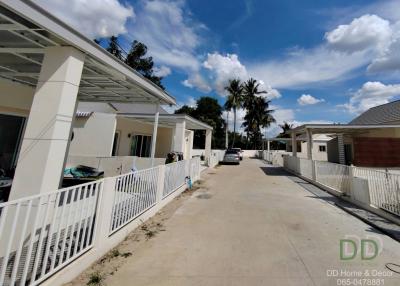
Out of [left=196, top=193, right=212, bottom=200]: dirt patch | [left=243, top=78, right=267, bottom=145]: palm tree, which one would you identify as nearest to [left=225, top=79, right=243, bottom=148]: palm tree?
[left=243, top=78, right=267, bottom=145]: palm tree

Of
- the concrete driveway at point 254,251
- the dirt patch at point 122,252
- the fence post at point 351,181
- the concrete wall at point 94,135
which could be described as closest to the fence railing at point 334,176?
the fence post at point 351,181

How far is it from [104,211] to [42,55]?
10.5ft

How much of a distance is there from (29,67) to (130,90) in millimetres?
2254

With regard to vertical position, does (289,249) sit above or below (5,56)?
below

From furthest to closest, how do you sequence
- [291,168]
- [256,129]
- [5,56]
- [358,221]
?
1. [256,129]
2. [291,168]
3. [358,221]
4. [5,56]

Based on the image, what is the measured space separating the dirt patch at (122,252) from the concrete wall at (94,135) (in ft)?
27.5

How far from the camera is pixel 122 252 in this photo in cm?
356

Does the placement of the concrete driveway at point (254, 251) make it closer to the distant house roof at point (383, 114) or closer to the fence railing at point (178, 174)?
the fence railing at point (178, 174)

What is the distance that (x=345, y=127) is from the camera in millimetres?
13742

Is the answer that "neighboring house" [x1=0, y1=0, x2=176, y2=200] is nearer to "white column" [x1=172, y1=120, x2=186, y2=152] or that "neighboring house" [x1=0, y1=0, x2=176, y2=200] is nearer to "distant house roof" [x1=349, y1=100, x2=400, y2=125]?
"white column" [x1=172, y1=120, x2=186, y2=152]

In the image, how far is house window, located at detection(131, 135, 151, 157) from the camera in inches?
660

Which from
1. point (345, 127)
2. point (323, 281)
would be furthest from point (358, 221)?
point (345, 127)

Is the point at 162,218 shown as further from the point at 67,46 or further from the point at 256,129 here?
the point at 256,129

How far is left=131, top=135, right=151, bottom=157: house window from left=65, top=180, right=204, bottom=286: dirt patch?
1158 cm
